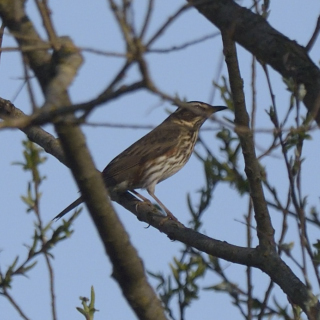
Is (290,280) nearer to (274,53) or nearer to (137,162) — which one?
(274,53)

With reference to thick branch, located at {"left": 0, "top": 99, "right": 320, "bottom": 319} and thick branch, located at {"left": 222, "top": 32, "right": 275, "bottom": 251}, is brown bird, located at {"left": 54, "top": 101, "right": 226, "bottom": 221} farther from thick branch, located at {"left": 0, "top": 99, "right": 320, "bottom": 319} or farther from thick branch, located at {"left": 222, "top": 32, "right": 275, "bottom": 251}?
thick branch, located at {"left": 222, "top": 32, "right": 275, "bottom": 251}

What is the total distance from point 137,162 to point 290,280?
5699mm

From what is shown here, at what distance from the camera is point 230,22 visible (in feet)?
19.4

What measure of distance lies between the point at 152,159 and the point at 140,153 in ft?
0.95

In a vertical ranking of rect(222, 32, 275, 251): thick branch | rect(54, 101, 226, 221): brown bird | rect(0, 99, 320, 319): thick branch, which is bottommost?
rect(0, 99, 320, 319): thick branch

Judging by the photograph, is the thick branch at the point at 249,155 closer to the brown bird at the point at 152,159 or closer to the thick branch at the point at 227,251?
the thick branch at the point at 227,251

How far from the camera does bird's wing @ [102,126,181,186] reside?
10477 mm

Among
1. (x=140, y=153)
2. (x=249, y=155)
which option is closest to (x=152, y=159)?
(x=140, y=153)

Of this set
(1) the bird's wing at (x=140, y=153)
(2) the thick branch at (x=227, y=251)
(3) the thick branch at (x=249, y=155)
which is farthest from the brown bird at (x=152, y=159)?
(3) the thick branch at (x=249, y=155)

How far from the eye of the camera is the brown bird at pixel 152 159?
10.3m

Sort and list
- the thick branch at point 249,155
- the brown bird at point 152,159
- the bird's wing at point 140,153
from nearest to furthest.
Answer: the thick branch at point 249,155, the brown bird at point 152,159, the bird's wing at point 140,153

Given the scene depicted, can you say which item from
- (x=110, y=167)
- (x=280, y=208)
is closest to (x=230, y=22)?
(x=280, y=208)

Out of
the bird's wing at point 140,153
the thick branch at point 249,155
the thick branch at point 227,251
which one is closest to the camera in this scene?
the thick branch at point 227,251

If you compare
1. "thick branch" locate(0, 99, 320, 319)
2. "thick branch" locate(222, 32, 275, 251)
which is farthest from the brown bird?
"thick branch" locate(222, 32, 275, 251)
